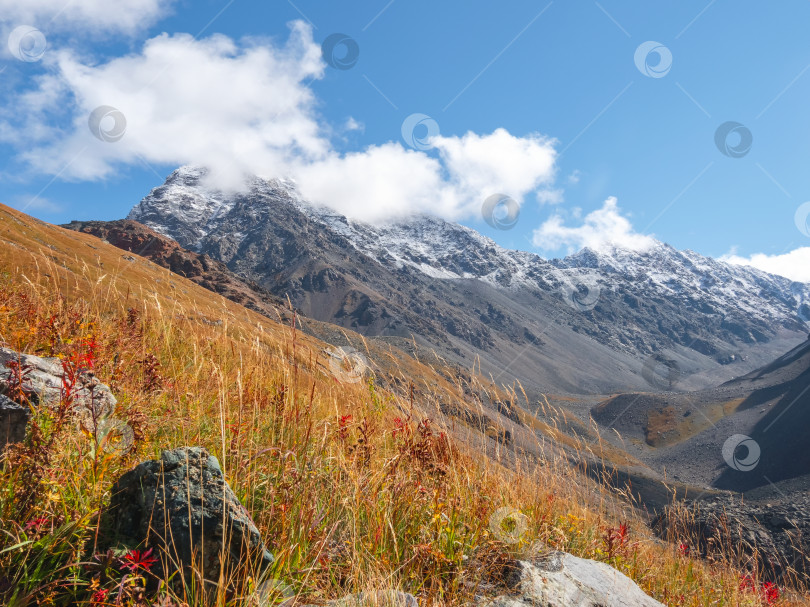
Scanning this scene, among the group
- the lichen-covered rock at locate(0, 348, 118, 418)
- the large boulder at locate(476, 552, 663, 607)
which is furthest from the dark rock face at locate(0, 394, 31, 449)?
the large boulder at locate(476, 552, 663, 607)

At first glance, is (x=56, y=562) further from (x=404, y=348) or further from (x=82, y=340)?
(x=404, y=348)

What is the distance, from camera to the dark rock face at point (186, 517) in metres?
2.06

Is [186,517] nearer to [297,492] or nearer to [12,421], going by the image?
[297,492]

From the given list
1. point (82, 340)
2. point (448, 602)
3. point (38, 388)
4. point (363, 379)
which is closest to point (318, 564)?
point (448, 602)

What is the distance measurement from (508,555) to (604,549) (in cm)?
158

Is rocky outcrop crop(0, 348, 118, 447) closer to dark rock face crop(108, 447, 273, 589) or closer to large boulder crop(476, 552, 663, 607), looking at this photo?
dark rock face crop(108, 447, 273, 589)

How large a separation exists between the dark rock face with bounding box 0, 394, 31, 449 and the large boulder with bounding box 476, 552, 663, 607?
109 inches

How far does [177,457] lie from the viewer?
222cm

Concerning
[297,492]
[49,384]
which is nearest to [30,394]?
[49,384]

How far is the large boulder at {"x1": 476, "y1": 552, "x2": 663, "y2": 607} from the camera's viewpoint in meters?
2.79

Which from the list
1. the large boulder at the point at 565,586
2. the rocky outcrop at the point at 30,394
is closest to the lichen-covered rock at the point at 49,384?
the rocky outcrop at the point at 30,394

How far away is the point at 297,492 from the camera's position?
2.76 m

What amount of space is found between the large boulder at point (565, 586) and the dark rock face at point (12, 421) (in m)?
2.78

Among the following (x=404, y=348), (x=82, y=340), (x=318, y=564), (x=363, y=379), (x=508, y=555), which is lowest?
(x=318, y=564)
